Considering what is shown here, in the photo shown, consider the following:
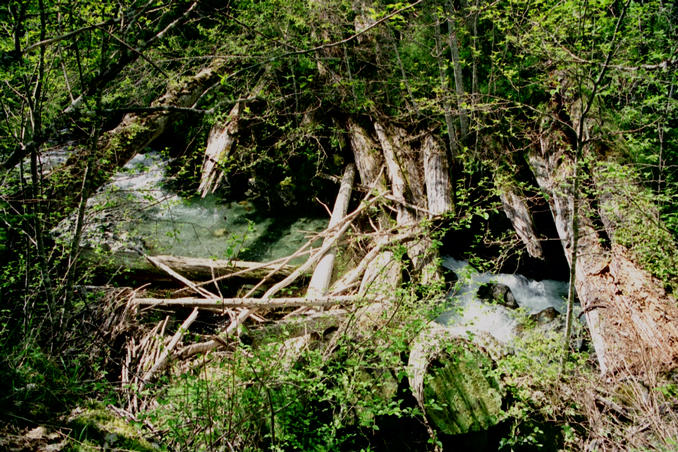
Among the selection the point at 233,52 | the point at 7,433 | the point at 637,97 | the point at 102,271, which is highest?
the point at 233,52

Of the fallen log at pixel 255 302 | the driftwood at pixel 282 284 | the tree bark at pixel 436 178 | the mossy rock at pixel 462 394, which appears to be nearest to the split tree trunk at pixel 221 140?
the driftwood at pixel 282 284

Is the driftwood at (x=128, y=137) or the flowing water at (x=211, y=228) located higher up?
the driftwood at (x=128, y=137)

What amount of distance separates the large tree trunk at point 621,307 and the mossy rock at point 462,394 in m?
1.20

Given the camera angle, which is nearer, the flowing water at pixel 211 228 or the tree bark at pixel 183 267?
the tree bark at pixel 183 267

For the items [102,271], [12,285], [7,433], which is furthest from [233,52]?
[7,433]

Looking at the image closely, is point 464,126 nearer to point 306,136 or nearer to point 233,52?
point 306,136

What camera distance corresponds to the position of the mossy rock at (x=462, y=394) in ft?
10.7

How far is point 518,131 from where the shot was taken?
20.0 feet

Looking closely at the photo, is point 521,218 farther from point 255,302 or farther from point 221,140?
point 221,140

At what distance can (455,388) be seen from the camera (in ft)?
11.2

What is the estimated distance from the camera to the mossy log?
3234 millimetres

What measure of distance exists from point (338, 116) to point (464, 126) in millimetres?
2825

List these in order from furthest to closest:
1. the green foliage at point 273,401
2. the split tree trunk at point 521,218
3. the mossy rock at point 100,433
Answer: the split tree trunk at point 521,218 < the green foliage at point 273,401 < the mossy rock at point 100,433

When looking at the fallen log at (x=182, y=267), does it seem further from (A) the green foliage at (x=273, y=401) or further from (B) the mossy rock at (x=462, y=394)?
(B) the mossy rock at (x=462, y=394)
